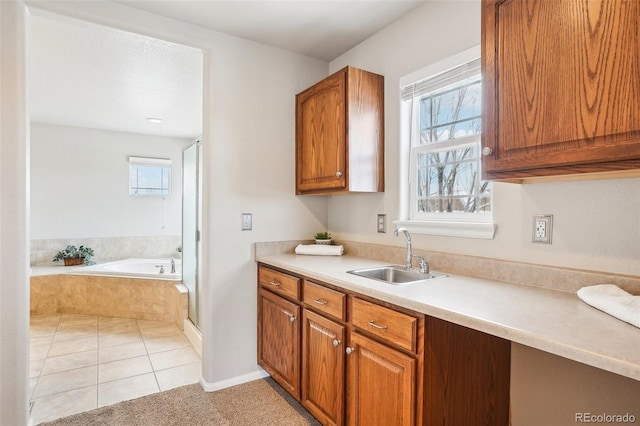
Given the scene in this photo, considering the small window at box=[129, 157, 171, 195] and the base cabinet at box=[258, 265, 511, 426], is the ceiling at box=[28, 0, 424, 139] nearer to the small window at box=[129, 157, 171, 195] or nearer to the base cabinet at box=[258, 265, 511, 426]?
the small window at box=[129, 157, 171, 195]

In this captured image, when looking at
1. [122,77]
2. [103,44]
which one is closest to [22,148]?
[103,44]

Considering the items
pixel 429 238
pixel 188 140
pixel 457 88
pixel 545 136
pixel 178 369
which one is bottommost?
pixel 178 369

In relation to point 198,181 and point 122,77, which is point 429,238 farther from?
point 122,77

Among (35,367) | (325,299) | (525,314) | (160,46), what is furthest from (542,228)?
(35,367)

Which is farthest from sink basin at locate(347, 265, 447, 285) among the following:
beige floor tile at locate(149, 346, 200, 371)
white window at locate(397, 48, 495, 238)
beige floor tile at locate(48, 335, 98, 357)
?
beige floor tile at locate(48, 335, 98, 357)

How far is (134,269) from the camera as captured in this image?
4.73m

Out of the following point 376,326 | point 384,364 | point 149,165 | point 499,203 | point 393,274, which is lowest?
point 384,364

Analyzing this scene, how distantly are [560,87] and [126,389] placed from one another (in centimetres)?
300

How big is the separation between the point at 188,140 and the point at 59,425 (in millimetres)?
4350

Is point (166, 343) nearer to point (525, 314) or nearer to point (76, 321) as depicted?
point (76, 321)

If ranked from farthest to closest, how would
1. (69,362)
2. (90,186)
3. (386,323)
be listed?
1. (90,186)
2. (69,362)
3. (386,323)

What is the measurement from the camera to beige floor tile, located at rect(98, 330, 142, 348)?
127 inches

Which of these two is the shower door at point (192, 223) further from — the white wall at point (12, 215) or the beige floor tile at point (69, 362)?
the white wall at point (12, 215)

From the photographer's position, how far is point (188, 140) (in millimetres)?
5523
